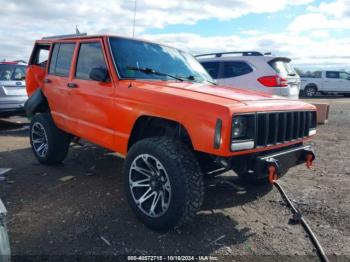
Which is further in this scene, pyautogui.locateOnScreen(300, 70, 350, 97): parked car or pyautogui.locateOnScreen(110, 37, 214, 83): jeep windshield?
pyautogui.locateOnScreen(300, 70, 350, 97): parked car

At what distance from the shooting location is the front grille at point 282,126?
3.11 m

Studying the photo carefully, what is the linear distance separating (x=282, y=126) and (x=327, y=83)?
2004 centimetres

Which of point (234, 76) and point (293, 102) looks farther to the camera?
point (234, 76)

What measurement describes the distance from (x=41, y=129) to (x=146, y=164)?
272 cm

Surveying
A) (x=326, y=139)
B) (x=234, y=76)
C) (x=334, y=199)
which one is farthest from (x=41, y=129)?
(x=326, y=139)

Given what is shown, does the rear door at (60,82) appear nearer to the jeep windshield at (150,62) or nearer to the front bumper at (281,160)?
the jeep windshield at (150,62)

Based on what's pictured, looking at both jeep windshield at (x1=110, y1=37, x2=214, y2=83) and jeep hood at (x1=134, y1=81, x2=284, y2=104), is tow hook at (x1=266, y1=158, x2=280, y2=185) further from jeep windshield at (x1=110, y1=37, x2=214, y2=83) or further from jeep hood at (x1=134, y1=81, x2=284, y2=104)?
jeep windshield at (x1=110, y1=37, x2=214, y2=83)

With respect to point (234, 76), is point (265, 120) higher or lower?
lower

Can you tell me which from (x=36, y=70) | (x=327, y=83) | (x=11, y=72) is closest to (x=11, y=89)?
(x=11, y=72)

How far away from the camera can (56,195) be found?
4.18 m

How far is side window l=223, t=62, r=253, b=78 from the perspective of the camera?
8.90 meters

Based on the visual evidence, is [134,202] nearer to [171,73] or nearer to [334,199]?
[171,73]

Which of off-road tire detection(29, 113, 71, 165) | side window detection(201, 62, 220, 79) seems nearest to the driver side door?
off-road tire detection(29, 113, 71, 165)

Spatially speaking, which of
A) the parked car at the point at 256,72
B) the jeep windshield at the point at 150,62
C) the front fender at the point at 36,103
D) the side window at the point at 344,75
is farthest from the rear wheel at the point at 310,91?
the front fender at the point at 36,103
